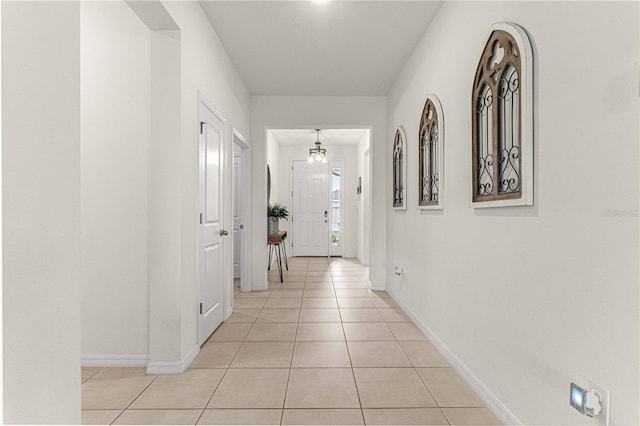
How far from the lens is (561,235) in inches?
54.8

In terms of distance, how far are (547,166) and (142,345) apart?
8.69ft

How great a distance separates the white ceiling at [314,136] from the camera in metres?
6.91

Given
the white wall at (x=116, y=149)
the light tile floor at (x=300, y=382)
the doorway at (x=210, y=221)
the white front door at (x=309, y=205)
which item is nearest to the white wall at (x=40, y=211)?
the light tile floor at (x=300, y=382)

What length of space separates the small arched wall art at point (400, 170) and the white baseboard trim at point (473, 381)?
135 centimetres

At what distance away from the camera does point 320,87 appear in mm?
4562

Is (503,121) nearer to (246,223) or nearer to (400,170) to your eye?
(400,170)

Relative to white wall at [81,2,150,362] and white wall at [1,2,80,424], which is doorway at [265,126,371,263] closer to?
white wall at [81,2,150,362]

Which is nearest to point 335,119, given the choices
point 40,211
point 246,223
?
point 246,223

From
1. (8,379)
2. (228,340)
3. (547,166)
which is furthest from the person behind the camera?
(228,340)

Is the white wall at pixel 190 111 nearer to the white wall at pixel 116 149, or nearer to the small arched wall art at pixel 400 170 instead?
the white wall at pixel 116 149

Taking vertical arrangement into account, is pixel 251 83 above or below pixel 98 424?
above

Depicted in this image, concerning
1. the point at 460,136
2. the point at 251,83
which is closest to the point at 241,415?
the point at 460,136

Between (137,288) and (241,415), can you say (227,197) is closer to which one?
(137,288)

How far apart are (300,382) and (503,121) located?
6.24ft
